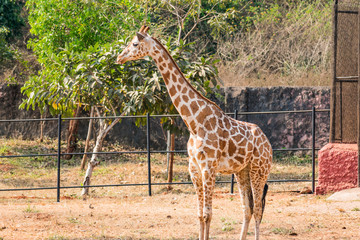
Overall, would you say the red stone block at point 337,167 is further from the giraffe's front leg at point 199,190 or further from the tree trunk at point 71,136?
the tree trunk at point 71,136

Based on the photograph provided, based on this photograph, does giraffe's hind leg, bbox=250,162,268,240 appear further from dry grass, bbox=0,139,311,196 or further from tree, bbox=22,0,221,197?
dry grass, bbox=0,139,311,196

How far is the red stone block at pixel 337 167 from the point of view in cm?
911

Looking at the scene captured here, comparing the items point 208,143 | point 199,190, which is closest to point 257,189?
point 199,190

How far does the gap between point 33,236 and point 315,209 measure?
181 inches

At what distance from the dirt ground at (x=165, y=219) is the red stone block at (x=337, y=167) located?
354mm

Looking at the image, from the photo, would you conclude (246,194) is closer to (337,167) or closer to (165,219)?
(165,219)

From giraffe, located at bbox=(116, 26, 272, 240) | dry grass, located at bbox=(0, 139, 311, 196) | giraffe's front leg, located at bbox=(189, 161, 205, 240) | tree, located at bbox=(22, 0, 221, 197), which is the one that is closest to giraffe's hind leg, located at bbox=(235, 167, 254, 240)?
giraffe, located at bbox=(116, 26, 272, 240)

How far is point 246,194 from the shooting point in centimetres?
605

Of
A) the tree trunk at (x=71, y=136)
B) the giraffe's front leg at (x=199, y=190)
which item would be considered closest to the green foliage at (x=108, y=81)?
the tree trunk at (x=71, y=136)

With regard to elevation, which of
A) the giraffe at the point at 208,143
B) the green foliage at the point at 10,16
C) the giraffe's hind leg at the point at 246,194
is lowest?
the giraffe's hind leg at the point at 246,194

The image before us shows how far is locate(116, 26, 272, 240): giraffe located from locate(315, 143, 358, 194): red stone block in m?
3.67

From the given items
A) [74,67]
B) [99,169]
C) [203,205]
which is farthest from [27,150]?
[203,205]

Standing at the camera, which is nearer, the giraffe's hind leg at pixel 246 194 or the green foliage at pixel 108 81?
the giraffe's hind leg at pixel 246 194

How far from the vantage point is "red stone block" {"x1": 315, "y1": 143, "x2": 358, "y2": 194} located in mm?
9109
